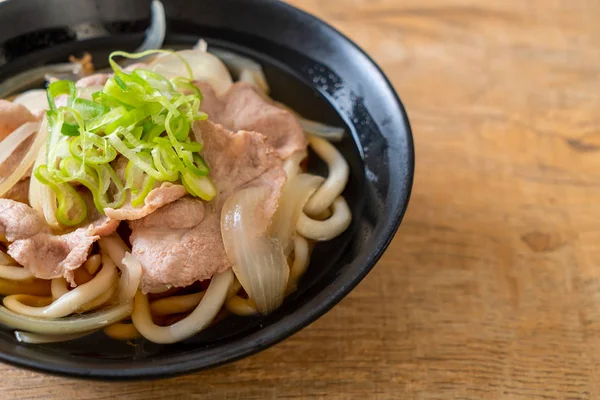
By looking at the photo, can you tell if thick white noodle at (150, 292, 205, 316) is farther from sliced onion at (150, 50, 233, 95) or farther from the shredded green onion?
sliced onion at (150, 50, 233, 95)

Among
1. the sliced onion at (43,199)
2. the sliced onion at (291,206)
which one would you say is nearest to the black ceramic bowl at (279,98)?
the sliced onion at (291,206)

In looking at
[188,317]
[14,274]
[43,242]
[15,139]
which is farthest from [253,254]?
[15,139]

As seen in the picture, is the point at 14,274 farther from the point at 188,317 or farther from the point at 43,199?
the point at 188,317

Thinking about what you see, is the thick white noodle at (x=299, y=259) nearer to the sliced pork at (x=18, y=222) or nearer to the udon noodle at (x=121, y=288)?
the udon noodle at (x=121, y=288)

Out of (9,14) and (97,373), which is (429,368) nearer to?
(97,373)

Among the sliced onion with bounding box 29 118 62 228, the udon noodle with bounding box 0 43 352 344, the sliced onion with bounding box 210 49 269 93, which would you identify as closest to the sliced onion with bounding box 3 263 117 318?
the udon noodle with bounding box 0 43 352 344
